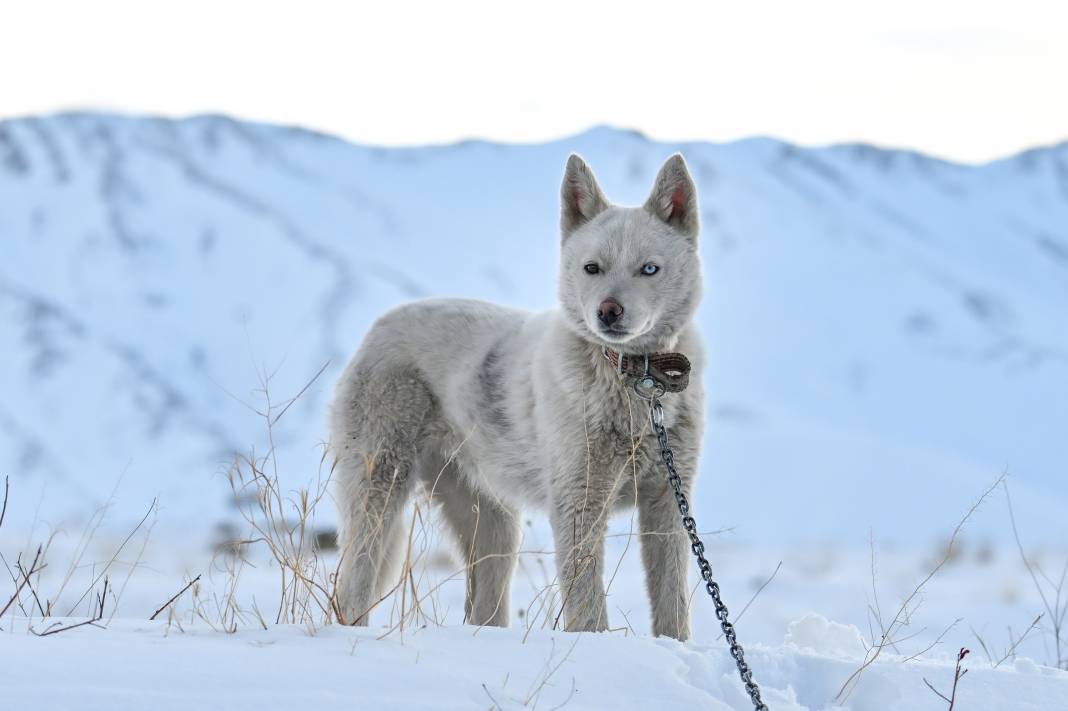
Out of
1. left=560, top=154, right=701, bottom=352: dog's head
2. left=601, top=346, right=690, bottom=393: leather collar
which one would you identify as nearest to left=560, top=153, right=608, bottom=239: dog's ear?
left=560, top=154, right=701, bottom=352: dog's head

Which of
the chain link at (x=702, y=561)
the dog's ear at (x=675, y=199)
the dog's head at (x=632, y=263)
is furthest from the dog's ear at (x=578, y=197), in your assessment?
the chain link at (x=702, y=561)

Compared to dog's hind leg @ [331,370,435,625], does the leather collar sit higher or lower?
higher

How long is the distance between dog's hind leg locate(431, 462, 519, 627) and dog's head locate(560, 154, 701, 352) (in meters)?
1.23

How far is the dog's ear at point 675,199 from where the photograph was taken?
13.3ft

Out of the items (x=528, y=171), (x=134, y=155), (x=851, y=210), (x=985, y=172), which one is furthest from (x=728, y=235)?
(x=134, y=155)

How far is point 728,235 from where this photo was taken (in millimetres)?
26953

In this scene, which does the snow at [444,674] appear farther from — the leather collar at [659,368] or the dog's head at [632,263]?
the dog's head at [632,263]

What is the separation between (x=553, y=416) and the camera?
3.92 m

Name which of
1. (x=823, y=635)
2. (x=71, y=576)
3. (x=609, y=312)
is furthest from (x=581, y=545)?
(x=71, y=576)

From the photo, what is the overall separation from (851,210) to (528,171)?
965 cm

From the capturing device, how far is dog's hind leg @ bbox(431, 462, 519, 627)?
474 cm

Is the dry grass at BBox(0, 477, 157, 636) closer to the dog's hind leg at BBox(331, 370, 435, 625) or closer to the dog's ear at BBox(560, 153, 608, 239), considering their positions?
the dog's hind leg at BBox(331, 370, 435, 625)

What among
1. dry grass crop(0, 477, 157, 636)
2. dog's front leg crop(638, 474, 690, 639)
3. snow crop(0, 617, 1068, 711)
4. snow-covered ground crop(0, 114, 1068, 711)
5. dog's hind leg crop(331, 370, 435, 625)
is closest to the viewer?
snow crop(0, 617, 1068, 711)

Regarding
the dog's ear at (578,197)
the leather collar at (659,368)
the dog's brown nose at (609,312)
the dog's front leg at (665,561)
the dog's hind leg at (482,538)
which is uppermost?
the dog's ear at (578,197)
